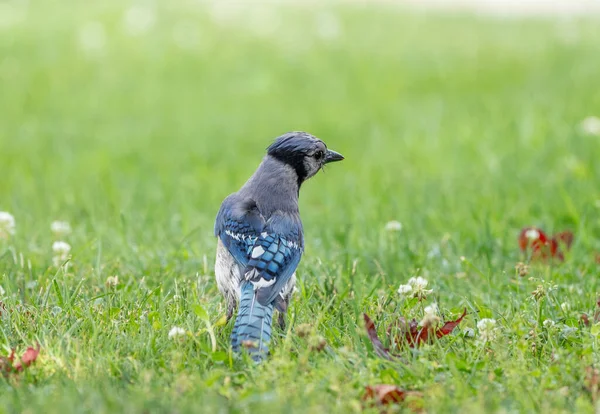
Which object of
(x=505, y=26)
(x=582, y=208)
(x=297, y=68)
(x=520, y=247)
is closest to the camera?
(x=520, y=247)

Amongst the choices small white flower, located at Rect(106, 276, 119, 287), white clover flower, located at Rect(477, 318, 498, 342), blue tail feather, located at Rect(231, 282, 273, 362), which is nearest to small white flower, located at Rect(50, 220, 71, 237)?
small white flower, located at Rect(106, 276, 119, 287)

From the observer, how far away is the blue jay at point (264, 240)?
3.68 metres

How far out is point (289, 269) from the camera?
13.1 feet

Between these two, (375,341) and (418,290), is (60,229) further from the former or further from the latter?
(375,341)

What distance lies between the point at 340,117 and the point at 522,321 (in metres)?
6.38

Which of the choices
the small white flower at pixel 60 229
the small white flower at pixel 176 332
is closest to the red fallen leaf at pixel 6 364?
the small white flower at pixel 176 332

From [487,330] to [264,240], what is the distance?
1036 millimetres

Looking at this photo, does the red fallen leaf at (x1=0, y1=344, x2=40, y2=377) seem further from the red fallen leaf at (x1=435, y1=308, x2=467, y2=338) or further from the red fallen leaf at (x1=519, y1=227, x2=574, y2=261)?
the red fallen leaf at (x1=519, y1=227, x2=574, y2=261)

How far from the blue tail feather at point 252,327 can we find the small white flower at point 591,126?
16.8 ft

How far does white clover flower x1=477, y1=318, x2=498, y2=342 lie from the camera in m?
3.61

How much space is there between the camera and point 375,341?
352cm

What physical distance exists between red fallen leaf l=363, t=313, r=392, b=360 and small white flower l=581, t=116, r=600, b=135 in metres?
5.11

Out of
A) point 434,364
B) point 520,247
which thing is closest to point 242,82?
point 520,247

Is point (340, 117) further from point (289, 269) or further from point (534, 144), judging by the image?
point (289, 269)
